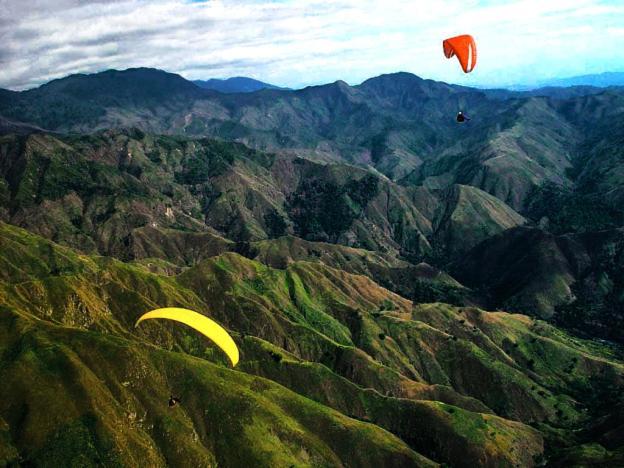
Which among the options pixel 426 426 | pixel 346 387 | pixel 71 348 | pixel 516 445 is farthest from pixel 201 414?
pixel 516 445

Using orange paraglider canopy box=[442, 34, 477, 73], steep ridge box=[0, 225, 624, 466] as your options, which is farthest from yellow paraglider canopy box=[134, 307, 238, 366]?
steep ridge box=[0, 225, 624, 466]

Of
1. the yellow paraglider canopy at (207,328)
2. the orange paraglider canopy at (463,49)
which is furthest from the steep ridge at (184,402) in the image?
the orange paraglider canopy at (463,49)

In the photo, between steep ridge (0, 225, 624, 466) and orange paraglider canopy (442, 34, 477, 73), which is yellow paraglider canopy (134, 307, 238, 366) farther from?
steep ridge (0, 225, 624, 466)

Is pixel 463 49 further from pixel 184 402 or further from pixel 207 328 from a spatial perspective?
pixel 184 402

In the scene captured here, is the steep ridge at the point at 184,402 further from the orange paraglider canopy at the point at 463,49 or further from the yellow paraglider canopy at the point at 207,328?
the orange paraglider canopy at the point at 463,49

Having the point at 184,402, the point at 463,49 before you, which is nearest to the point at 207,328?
the point at 463,49

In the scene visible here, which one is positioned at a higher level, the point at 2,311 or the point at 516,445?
the point at 2,311

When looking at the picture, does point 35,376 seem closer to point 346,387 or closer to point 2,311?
point 2,311

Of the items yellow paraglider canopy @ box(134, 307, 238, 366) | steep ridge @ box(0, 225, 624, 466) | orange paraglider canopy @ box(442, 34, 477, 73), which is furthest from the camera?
steep ridge @ box(0, 225, 624, 466)

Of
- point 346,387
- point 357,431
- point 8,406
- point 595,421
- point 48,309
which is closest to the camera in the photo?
point 8,406
